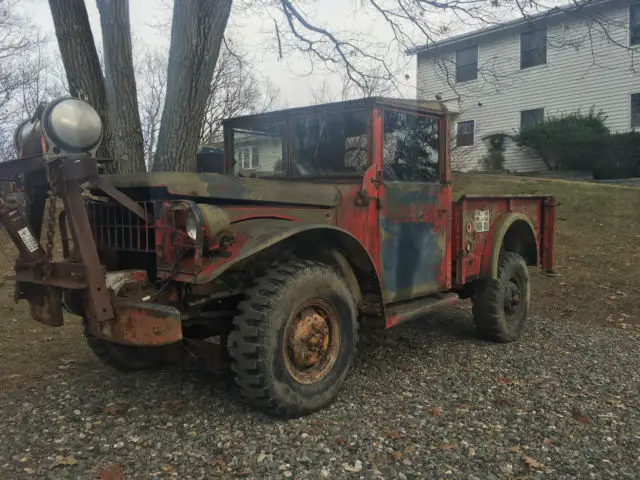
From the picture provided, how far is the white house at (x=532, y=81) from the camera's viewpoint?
663 inches

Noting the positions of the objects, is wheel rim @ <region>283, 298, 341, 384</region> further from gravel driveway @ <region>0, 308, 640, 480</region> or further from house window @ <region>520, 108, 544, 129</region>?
house window @ <region>520, 108, 544, 129</region>

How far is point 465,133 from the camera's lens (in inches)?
824

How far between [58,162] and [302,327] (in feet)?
5.28

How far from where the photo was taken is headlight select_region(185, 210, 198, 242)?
9.14 feet

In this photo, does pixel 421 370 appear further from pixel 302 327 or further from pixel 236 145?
pixel 236 145

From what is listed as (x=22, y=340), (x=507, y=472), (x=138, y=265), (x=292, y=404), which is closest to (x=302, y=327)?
(x=292, y=404)

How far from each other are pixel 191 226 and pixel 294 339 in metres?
0.93

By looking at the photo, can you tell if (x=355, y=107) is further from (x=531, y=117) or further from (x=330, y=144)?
(x=531, y=117)

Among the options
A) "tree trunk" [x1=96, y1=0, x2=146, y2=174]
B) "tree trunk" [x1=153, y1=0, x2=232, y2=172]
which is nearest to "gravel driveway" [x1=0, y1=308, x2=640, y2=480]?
"tree trunk" [x1=96, y1=0, x2=146, y2=174]

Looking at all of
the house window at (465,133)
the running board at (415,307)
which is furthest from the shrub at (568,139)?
the running board at (415,307)

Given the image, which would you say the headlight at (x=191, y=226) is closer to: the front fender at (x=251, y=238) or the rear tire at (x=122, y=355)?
the front fender at (x=251, y=238)

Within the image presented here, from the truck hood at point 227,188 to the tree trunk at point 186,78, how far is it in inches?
105

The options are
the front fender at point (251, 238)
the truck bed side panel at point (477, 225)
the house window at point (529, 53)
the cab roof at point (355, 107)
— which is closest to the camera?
the front fender at point (251, 238)

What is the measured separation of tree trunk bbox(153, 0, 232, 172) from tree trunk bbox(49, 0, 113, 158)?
0.62m
